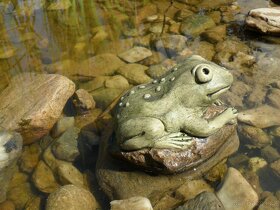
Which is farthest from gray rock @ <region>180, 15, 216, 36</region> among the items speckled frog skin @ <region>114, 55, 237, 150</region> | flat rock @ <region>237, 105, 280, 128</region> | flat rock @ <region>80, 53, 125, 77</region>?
speckled frog skin @ <region>114, 55, 237, 150</region>

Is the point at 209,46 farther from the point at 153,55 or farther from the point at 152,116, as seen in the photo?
the point at 152,116

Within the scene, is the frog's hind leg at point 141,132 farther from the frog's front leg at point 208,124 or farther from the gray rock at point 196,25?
the gray rock at point 196,25

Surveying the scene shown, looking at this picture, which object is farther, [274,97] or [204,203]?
[274,97]

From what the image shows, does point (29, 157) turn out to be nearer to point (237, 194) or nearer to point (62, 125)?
point (62, 125)

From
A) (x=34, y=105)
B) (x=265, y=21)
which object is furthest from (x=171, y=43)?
(x=34, y=105)

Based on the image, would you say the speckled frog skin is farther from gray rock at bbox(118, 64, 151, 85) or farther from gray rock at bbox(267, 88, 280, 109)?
gray rock at bbox(118, 64, 151, 85)

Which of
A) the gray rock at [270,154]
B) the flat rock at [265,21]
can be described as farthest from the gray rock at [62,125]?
the flat rock at [265,21]

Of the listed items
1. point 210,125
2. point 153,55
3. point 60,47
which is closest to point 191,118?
point 210,125
